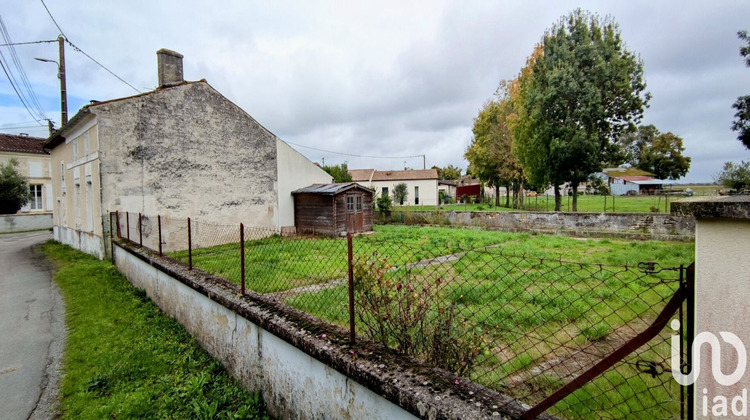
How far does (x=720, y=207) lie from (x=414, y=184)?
4253cm

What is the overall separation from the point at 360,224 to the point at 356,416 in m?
15.4

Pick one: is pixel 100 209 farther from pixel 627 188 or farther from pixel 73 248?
pixel 627 188

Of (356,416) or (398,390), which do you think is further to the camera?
(356,416)

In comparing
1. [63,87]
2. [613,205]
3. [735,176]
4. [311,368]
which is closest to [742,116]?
[735,176]

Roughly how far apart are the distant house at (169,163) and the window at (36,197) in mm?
14465

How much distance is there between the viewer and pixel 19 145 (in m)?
27.8

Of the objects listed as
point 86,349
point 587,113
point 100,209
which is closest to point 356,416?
point 86,349

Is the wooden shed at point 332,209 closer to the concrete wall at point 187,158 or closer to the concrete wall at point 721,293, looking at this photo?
the concrete wall at point 187,158

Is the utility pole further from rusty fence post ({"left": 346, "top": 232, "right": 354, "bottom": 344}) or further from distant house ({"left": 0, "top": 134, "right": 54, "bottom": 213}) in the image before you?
rusty fence post ({"left": 346, "top": 232, "right": 354, "bottom": 344})

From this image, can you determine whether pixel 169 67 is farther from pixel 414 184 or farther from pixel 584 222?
pixel 414 184

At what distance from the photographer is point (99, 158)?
11.4m

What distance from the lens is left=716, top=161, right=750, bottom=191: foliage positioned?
1947 centimetres

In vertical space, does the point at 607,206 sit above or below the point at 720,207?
below

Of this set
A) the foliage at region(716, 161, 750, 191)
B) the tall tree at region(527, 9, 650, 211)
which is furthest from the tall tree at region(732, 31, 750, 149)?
the tall tree at region(527, 9, 650, 211)
